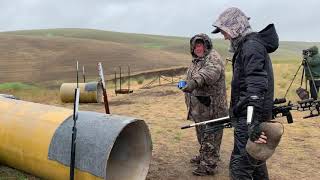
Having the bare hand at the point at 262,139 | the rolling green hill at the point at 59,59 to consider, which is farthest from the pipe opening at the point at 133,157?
the rolling green hill at the point at 59,59

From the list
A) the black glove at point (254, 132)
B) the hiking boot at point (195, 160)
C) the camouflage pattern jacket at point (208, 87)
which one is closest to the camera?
the black glove at point (254, 132)

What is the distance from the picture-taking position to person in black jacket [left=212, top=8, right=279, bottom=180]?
4.65 m

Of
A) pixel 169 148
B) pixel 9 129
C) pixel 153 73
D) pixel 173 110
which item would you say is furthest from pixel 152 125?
pixel 153 73

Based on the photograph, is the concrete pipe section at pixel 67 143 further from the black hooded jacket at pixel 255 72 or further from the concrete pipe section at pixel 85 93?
the concrete pipe section at pixel 85 93

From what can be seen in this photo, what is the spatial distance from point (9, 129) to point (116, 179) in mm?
1573

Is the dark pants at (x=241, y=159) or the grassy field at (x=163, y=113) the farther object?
the grassy field at (x=163, y=113)

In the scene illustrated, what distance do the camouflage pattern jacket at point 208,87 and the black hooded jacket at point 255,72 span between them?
1804mm

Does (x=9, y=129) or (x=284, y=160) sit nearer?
(x=9, y=129)

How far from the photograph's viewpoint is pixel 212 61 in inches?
275

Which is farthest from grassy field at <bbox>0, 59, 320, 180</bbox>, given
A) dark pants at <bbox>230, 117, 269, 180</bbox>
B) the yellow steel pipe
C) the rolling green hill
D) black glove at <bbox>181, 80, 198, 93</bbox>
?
the rolling green hill

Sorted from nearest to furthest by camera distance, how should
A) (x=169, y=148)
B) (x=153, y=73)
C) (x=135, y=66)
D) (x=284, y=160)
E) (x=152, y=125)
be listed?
(x=284, y=160) → (x=169, y=148) → (x=152, y=125) → (x=153, y=73) → (x=135, y=66)

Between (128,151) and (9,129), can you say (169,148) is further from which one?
(9,129)

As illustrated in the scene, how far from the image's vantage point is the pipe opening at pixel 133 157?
21.0ft

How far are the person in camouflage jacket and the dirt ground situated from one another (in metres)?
0.32
